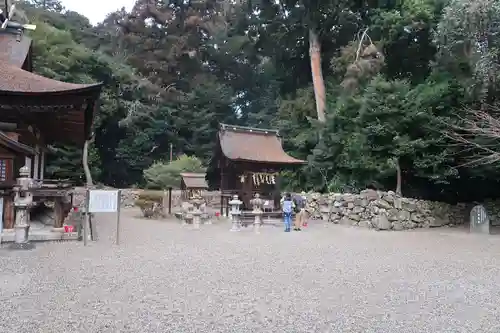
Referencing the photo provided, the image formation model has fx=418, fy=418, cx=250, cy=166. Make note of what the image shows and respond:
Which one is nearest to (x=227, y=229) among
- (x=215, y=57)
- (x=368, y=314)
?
(x=368, y=314)

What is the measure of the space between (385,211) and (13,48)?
1255 centimetres

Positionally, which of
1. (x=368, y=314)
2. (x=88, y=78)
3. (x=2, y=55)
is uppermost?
(x=88, y=78)

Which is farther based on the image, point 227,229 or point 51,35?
point 51,35

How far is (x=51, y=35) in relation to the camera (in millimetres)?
24500

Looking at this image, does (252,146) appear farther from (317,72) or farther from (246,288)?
(246,288)

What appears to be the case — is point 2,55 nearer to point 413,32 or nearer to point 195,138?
point 413,32

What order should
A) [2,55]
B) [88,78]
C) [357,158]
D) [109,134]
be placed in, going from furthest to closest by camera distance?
[109,134] < [88,78] < [357,158] < [2,55]

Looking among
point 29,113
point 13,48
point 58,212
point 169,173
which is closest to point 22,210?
point 58,212

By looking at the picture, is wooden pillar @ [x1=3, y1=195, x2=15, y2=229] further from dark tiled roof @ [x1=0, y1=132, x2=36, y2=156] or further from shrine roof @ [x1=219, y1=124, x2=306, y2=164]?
shrine roof @ [x1=219, y1=124, x2=306, y2=164]

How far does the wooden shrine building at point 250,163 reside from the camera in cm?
1587

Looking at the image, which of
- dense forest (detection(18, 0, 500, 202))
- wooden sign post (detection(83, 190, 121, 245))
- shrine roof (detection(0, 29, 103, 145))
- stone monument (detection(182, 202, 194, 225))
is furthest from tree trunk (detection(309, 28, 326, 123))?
wooden sign post (detection(83, 190, 121, 245))

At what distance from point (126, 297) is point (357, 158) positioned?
12817mm

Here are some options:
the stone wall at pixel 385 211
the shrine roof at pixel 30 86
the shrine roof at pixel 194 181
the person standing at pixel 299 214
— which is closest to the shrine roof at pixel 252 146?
the person standing at pixel 299 214

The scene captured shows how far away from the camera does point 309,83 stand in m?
25.5
